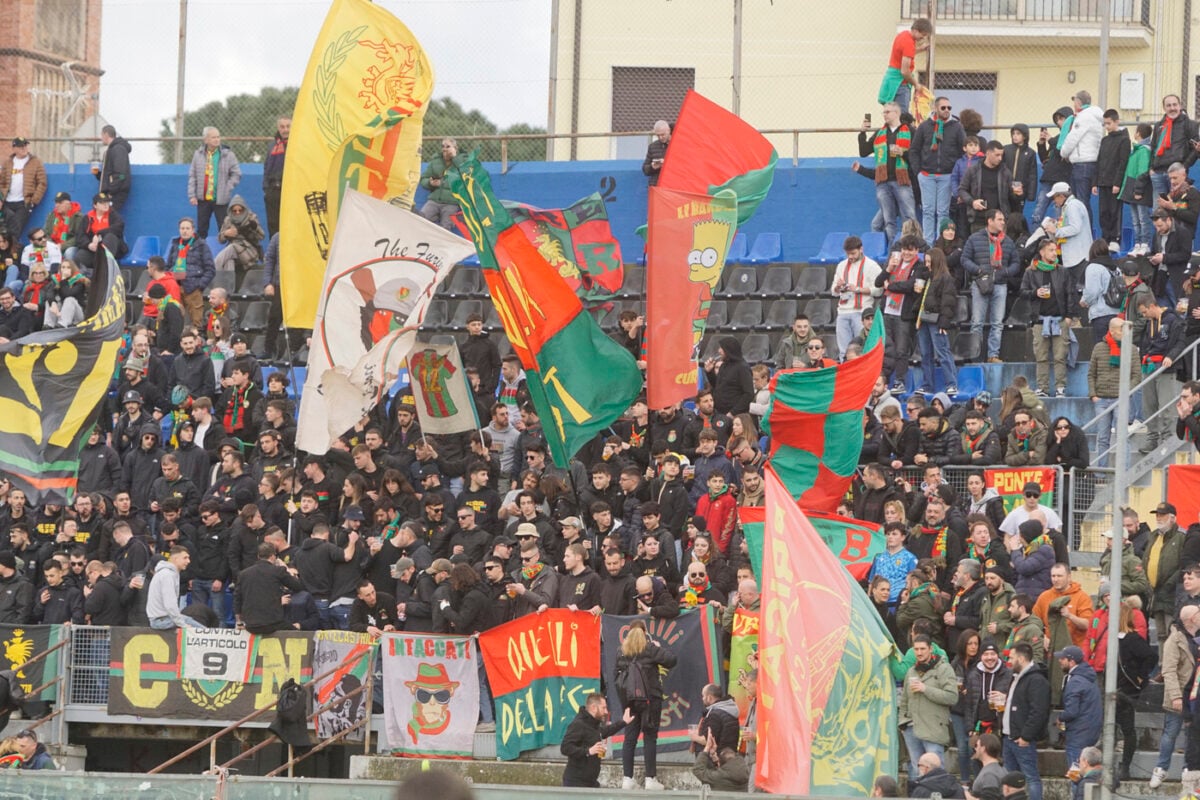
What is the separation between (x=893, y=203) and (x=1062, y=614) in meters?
9.08

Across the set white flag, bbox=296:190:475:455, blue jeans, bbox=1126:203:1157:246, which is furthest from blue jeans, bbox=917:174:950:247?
white flag, bbox=296:190:475:455

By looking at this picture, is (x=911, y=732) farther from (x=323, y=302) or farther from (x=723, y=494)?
(x=323, y=302)

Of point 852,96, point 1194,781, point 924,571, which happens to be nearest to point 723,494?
Answer: point 924,571

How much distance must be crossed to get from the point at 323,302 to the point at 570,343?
239 cm

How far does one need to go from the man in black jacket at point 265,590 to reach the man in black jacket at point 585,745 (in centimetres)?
408

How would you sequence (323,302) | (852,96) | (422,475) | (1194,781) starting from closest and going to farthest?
1. (1194,781)
2. (323,302)
3. (422,475)
4. (852,96)

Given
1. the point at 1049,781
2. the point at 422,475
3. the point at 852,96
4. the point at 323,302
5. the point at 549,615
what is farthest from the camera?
the point at 852,96

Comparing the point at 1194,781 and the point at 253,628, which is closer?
the point at 1194,781

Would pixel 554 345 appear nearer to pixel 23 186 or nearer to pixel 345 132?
pixel 345 132

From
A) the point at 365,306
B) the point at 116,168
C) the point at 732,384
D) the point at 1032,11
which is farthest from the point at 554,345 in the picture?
the point at 1032,11

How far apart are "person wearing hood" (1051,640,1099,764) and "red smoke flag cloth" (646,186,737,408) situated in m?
5.13

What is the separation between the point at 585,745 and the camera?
15742 millimetres

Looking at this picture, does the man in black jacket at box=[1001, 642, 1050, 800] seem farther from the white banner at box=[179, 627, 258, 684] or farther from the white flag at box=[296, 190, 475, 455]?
the white banner at box=[179, 627, 258, 684]

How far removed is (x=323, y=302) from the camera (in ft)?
61.7
